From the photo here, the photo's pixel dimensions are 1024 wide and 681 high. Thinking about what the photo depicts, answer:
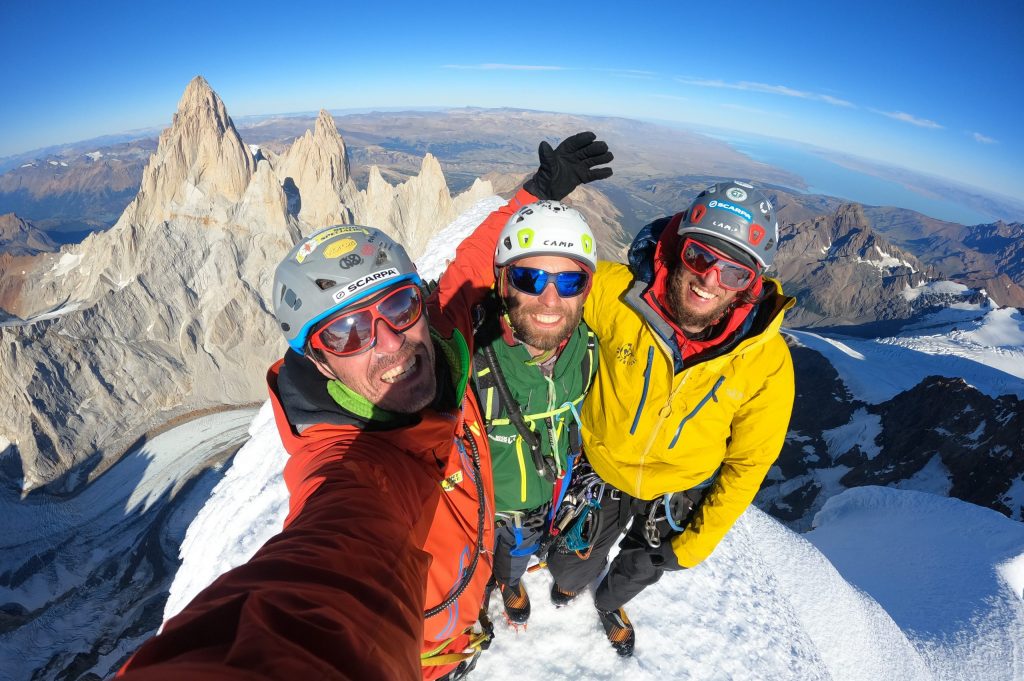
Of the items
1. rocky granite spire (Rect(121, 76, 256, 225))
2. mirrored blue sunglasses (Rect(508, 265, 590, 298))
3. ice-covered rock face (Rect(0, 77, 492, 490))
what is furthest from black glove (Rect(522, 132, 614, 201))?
rocky granite spire (Rect(121, 76, 256, 225))

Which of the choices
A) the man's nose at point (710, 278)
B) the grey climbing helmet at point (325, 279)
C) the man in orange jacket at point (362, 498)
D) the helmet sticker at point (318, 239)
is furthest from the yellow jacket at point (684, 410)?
the helmet sticker at point (318, 239)

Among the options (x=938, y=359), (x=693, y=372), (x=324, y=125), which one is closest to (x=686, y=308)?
(x=693, y=372)

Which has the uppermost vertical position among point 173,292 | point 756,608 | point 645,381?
point 645,381

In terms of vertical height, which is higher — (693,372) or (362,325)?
(362,325)

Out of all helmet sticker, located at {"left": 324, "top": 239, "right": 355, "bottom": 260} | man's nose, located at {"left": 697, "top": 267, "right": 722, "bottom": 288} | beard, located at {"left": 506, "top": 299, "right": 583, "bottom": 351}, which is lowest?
beard, located at {"left": 506, "top": 299, "right": 583, "bottom": 351}

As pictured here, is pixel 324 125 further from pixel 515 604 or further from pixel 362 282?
pixel 515 604

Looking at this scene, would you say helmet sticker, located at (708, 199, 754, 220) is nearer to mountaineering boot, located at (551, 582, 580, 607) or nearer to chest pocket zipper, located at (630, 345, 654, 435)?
chest pocket zipper, located at (630, 345, 654, 435)

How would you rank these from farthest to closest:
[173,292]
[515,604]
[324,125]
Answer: [324,125] < [173,292] < [515,604]
